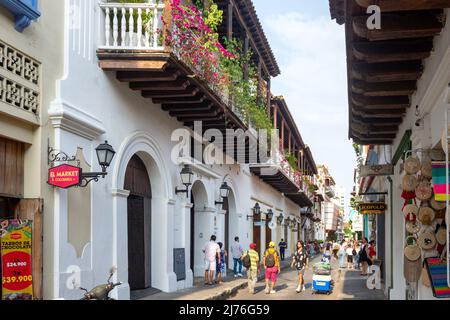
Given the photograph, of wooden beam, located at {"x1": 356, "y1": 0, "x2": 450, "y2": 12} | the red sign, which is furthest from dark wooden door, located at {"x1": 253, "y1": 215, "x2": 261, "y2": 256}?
wooden beam, located at {"x1": 356, "y1": 0, "x2": 450, "y2": 12}

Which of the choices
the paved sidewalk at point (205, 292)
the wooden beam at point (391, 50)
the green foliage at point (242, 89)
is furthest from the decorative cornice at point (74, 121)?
the green foliage at point (242, 89)

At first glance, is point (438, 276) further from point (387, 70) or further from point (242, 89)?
point (242, 89)

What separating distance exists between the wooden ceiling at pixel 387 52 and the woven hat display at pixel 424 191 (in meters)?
1.51

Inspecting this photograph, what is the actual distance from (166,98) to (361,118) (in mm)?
4441

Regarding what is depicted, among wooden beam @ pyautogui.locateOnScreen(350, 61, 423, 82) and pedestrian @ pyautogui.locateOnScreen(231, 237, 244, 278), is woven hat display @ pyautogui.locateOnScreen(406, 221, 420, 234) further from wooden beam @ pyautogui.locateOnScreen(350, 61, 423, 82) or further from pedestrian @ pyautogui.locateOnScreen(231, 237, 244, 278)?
pedestrian @ pyautogui.locateOnScreen(231, 237, 244, 278)

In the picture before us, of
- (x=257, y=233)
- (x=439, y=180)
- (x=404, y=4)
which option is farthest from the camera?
(x=257, y=233)

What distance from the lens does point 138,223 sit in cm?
1409

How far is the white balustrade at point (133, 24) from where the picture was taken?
11.4 meters

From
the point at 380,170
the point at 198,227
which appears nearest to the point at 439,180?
the point at 380,170

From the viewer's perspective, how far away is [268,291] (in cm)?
1728

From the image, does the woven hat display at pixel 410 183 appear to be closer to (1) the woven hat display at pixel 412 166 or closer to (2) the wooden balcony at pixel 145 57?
(1) the woven hat display at pixel 412 166

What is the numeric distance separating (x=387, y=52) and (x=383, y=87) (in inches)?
63.5
